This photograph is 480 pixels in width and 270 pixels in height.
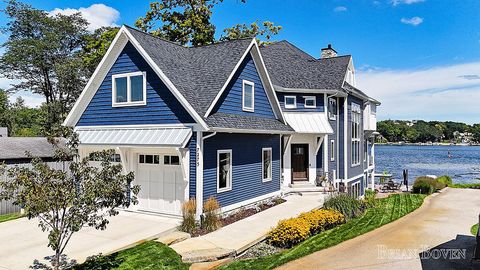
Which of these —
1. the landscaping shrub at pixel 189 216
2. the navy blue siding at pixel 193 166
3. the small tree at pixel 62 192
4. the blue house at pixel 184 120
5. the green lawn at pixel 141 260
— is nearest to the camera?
the small tree at pixel 62 192

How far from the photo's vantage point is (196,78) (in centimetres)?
1568

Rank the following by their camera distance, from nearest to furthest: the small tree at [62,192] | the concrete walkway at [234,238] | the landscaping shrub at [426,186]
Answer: the small tree at [62,192] < the concrete walkway at [234,238] < the landscaping shrub at [426,186]

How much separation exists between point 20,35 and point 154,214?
30.1 metres

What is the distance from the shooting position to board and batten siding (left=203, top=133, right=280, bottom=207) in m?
14.1

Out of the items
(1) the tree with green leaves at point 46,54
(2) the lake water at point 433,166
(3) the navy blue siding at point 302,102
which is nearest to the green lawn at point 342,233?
(3) the navy blue siding at point 302,102

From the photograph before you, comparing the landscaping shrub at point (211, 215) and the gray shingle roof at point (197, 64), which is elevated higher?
the gray shingle roof at point (197, 64)

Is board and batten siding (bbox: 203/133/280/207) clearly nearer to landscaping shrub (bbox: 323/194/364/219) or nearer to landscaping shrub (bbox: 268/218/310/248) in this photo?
landscaping shrub (bbox: 268/218/310/248)

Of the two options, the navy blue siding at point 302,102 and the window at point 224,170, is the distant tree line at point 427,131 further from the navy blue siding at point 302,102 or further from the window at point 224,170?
the window at point 224,170

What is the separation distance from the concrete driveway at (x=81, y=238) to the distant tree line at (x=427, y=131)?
151 m

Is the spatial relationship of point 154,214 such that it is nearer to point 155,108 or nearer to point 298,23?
point 155,108

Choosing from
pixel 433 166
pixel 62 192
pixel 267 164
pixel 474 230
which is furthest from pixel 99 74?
pixel 433 166

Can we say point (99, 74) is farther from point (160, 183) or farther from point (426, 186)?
point (426, 186)

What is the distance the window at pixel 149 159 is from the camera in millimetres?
14983

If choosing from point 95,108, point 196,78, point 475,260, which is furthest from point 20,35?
point 475,260
